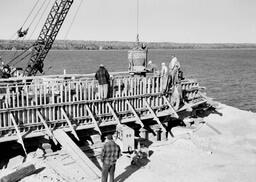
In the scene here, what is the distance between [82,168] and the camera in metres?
12.0

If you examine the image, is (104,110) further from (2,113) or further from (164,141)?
(2,113)

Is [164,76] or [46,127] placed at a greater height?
Result: [164,76]

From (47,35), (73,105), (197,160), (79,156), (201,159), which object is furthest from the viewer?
(47,35)

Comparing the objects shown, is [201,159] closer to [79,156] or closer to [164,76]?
[79,156]

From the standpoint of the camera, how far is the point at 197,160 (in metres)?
13.9

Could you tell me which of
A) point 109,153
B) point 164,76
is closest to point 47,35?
point 164,76

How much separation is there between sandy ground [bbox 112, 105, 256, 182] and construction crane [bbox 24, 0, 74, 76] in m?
→ 12.7

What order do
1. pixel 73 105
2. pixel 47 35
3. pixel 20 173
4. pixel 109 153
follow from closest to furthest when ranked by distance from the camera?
pixel 109 153 < pixel 20 173 < pixel 73 105 < pixel 47 35

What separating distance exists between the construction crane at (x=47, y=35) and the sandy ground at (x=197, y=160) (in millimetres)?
12745

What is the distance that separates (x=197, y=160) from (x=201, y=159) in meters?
0.25

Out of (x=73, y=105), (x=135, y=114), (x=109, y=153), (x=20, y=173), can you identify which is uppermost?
(x=73, y=105)

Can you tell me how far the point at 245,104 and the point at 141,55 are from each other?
19.6m

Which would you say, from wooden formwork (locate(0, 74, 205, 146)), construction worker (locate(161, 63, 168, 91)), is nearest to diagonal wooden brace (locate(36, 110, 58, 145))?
wooden formwork (locate(0, 74, 205, 146))

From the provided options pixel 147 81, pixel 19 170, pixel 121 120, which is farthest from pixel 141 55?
pixel 19 170
